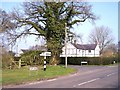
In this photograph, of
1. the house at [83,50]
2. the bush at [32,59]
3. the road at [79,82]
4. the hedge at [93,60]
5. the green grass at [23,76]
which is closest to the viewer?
the road at [79,82]

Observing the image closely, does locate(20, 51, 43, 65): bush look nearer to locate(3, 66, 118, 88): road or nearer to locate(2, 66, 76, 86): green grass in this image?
locate(2, 66, 76, 86): green grass

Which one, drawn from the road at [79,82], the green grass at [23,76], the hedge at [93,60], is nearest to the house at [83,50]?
the hedge at [93,60]

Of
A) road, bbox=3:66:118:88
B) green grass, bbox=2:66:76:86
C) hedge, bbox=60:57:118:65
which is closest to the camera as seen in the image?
road, bbox=3:66:118:88

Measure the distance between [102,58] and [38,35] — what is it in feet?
55.6

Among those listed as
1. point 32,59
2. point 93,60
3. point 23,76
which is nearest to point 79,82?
point 23,76

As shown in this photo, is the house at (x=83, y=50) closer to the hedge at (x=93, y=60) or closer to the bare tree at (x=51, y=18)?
the hedge at (x=93, y=60)

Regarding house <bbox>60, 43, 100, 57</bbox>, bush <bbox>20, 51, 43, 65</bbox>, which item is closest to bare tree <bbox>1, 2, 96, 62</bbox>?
bush <bbox>20, 51, 43, 65</bbox>

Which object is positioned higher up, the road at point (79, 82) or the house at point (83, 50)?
the house at point (83, 50)

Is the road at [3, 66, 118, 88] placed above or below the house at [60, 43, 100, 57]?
below

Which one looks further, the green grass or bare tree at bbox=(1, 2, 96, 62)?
bare tree at bbox=(1, 2, 96, 62)

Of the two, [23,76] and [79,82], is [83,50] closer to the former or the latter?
[23,76]

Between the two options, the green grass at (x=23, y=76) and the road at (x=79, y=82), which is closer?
the road at (x=79, y=82)

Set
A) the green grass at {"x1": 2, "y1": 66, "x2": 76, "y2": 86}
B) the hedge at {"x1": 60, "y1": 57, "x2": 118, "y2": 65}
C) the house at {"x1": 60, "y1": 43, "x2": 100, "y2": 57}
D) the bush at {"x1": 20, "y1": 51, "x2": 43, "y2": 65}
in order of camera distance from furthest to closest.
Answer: the house at {"x1": 60, "y1": 43, "x2": 100, "y2": 57} → the hedge at {"x1": 60, "y1": 57, "x2": 118, "y2": 65} → the bush at {"x1": 20, "y1": 51, "x2": 43, "y2": 65} → the green grass at {"x1": 2, "y1": 66, "x2": 76, "y2": 86}

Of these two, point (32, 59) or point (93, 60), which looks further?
point (93, 60)
